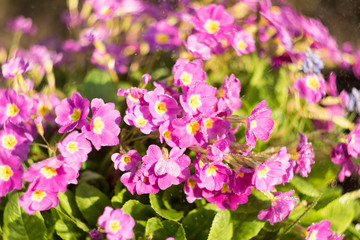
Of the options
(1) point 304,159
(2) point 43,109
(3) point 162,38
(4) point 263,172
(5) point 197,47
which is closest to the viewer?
(4) point 263,172

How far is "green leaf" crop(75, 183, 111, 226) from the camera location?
35.0 inches

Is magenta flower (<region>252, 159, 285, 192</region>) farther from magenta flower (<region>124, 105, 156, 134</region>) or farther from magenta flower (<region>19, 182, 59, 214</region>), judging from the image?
magenta flower (<region>19, 182, 59, 214</region>)

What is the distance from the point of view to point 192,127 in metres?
0.74

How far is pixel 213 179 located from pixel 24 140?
354 millimetres

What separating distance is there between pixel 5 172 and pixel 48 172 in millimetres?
88

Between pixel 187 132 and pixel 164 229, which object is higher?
pixel 187 132

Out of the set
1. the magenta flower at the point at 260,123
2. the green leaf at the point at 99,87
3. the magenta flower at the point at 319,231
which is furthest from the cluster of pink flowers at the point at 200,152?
the green leaf at the point at 99,87

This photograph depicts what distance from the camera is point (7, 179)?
773 mm

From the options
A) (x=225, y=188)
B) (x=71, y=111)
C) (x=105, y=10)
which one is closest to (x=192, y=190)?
(x=225, y=188)

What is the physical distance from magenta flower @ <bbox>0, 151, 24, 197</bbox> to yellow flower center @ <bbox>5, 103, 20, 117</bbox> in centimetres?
10

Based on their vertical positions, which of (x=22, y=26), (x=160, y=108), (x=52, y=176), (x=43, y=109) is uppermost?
(x=160, y=108)

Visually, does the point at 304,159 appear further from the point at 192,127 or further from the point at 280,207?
the point at 192,127

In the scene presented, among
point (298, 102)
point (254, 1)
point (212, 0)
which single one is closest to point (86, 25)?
point (212, 0)

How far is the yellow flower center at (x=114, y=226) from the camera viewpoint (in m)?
0.74
